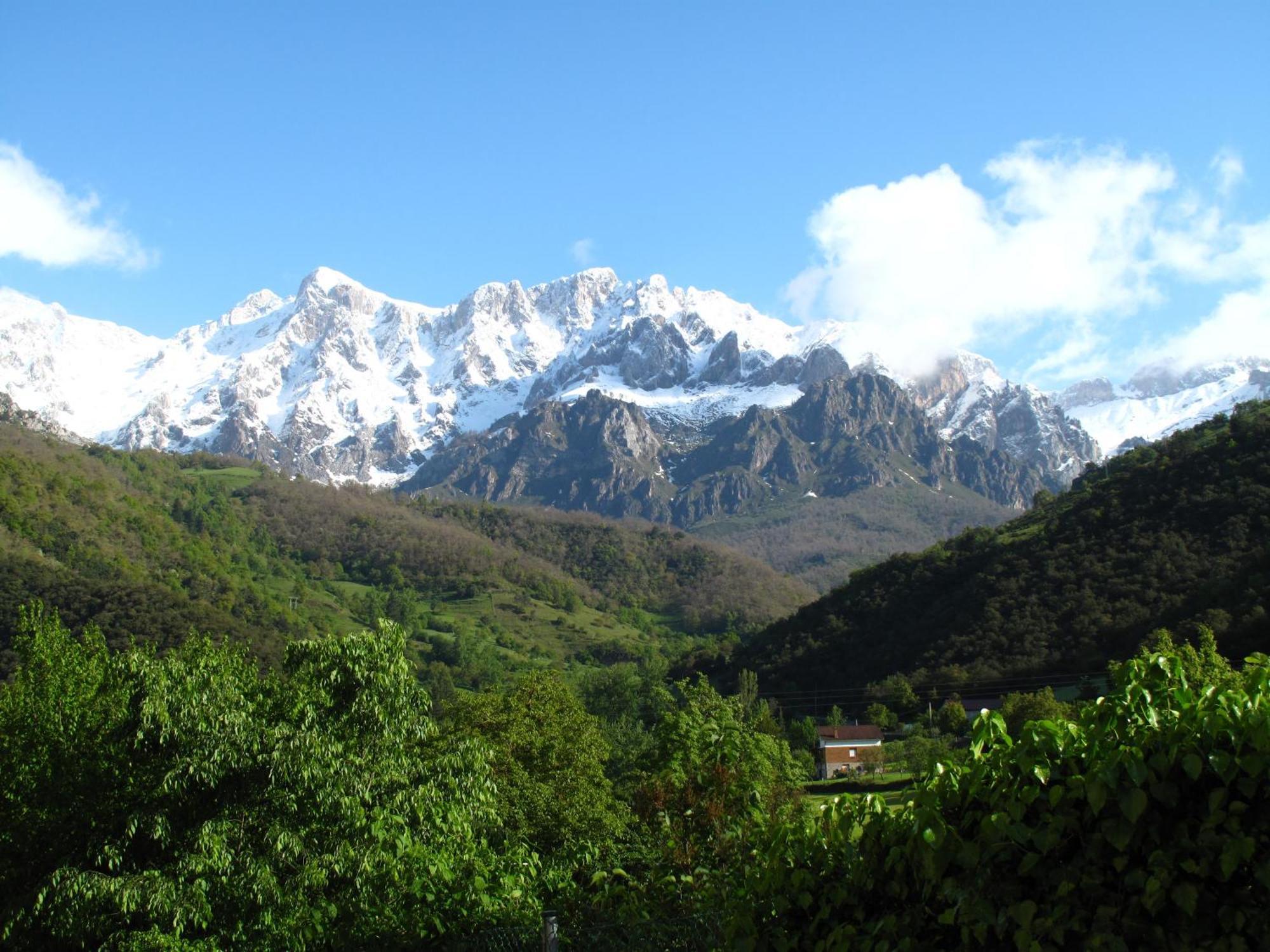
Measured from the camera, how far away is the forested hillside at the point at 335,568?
93.2 meters

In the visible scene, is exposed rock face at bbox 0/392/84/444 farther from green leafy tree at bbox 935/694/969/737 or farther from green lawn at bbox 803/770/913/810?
green lawn at bbox 803/770/913/810

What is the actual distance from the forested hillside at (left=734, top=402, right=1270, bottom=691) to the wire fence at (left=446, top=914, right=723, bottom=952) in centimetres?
5033

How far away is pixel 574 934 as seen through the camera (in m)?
7.25

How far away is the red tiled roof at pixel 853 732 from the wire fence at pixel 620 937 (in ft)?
197

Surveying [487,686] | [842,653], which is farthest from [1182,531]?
[487,686]

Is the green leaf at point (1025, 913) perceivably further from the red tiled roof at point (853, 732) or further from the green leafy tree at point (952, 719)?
the red tiled roof at point (853, 732)

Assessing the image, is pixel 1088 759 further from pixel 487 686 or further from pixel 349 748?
pixel 487 686

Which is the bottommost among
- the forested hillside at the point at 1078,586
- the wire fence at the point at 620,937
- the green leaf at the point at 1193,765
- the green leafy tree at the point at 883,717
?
the green leafy tree at the point at 883,717

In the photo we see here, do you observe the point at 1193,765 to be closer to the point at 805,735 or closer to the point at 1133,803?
the point at 1133,803

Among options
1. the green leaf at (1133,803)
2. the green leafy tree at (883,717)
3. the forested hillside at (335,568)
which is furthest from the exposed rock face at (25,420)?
the green leaf at (1133,803)

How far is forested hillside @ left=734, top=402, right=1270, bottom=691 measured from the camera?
196ft

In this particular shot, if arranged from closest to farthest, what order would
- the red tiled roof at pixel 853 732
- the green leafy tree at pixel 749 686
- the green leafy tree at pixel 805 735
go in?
1. the green leafy tree at pixel 805 735
2. the red tiled roof at pixel 853 732
3. the green leafy tree at pixel 749 686

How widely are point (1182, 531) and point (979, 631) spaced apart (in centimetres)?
1402

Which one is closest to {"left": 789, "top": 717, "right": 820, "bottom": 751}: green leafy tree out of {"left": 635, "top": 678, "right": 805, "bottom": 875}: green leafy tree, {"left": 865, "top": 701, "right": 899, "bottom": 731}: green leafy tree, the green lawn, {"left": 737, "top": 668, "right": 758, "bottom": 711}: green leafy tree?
{"left": 865, "top": 701, "right": 899, "bottom": 731}: green leafy tree
